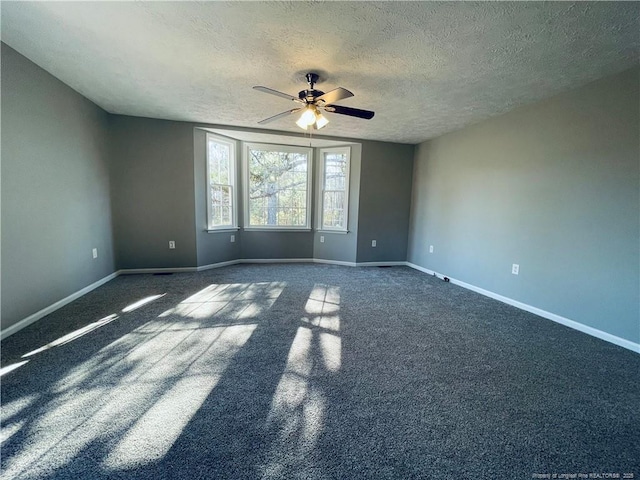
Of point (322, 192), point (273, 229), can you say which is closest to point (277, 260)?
point (273, 229)

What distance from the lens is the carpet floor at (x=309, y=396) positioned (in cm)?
124

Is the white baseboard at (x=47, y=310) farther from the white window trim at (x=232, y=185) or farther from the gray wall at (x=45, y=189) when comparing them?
the white window trim at (x=232, y=185)

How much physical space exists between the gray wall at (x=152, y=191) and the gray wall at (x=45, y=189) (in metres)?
0.33

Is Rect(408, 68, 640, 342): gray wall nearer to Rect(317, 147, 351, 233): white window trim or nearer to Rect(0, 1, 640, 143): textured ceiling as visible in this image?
Rect(0, 1, 640, 143): textured ceiling

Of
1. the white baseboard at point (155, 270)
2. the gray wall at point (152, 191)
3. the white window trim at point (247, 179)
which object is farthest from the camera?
the white window trim at point (247, 179)

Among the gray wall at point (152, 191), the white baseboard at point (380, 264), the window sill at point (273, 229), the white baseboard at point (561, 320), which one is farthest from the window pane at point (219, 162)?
the white baseboard at point (561, 320)

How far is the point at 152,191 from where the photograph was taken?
410 cm

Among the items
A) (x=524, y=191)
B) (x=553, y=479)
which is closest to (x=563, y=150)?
(x=524, y=191)

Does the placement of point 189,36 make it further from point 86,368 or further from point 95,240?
point 95,240

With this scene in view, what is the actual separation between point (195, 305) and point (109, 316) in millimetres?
771

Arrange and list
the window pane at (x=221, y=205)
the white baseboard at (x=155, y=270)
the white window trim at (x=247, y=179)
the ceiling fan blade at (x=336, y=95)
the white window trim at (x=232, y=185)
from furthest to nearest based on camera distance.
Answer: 1. the white window trim at (x=247, y=179)
2. the window pane at (x=221, y=205)
3. the white window trim at (x=232, y=185)
4. the white baseboard at (x=155, y=270)
5. the ceiling fan blade at (x=336, y=95)

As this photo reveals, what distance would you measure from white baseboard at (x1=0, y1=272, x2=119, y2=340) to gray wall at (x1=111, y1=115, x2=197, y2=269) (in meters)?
0.69

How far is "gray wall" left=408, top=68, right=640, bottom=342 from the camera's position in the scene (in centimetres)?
236

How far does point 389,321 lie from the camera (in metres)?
2.77
